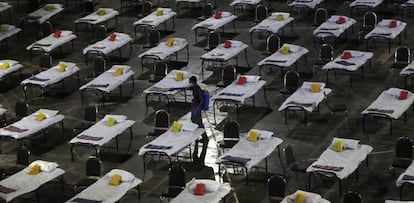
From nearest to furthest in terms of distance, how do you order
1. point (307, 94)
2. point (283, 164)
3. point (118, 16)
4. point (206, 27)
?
1. point (283, 164)
2. point (307, 94)
3. point (206, 27)
4. point (118, 16)

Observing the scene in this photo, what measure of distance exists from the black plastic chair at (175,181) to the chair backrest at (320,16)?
1296 cm

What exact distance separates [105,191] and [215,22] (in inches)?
494

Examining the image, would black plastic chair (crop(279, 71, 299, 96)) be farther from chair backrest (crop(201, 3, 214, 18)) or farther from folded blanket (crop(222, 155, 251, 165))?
chair backrest (crop(201, 3, 214, 18))

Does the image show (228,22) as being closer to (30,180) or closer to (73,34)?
(73,34)

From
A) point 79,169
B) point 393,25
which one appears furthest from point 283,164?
point 393,25

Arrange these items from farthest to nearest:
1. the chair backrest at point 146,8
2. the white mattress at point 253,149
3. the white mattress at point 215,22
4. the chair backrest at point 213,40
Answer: the chair backrest at point 146,8, the white mattress at point 215,22, the chair backrest at point 213,40, the white mattress at point 253,149

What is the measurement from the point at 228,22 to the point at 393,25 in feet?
19.4

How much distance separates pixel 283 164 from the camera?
24438mm

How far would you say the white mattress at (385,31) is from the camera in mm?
30794

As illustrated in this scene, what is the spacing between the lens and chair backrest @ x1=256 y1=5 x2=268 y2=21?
3481 cm

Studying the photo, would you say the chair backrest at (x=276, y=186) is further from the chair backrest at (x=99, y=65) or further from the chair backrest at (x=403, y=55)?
the chair backrest at (x=99, y=65)

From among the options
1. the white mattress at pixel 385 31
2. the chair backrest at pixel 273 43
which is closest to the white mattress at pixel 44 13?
the chair backrest at pixel 273 43

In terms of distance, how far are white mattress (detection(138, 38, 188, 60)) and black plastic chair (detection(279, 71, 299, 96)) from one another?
4400 millimetres

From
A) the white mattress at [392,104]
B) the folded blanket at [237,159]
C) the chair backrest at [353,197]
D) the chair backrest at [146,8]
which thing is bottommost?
the chair backrest at [146,8]
